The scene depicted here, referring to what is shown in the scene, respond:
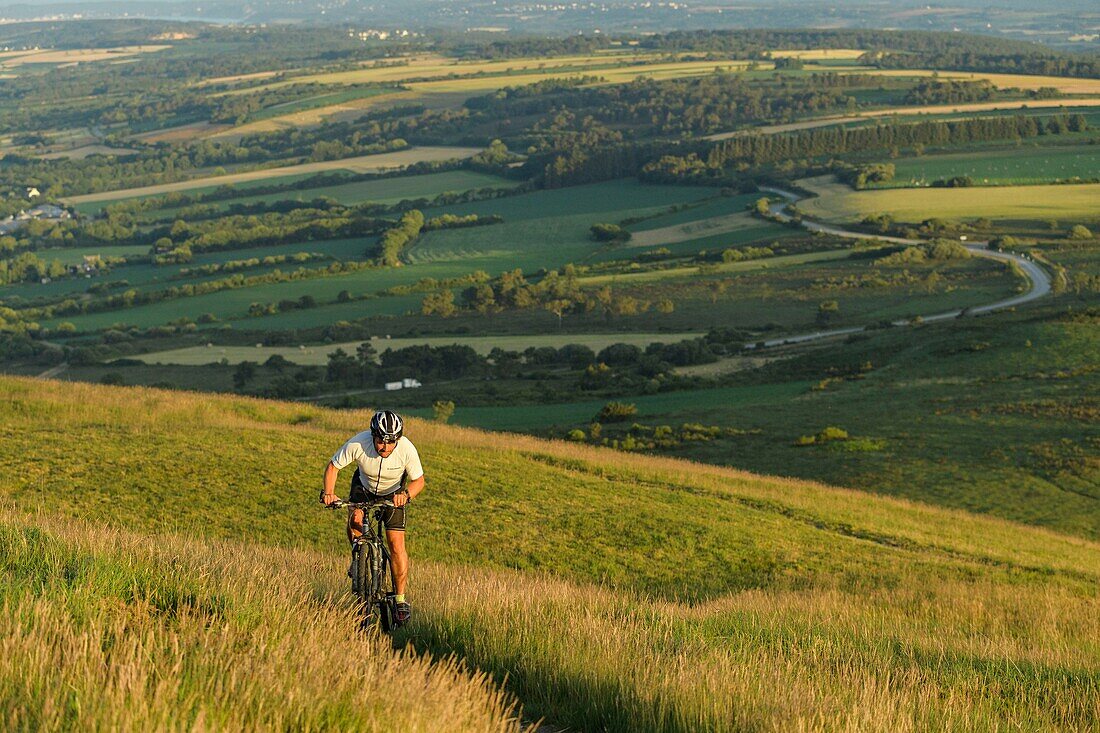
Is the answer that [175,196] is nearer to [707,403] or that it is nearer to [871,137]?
[871,137]

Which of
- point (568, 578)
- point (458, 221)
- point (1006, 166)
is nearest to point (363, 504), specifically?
point (568, 578)

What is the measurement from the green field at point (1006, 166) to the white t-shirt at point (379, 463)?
473 ft

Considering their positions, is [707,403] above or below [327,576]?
below

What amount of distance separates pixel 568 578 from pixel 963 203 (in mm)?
126002

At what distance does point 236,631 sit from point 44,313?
114 m

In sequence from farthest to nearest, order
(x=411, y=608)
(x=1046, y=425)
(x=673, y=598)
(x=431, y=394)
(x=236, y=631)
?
(x=431, y=394), (x=1046, y=425), (x=673, y=598), (x=411, y=608), (x=236, y=631)

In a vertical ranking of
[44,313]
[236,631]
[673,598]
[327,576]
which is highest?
[236,631]

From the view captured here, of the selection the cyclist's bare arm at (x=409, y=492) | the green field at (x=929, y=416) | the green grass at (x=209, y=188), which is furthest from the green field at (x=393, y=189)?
the cyclist's bare arm at (x=409, y=492)

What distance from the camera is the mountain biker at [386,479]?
11422mm

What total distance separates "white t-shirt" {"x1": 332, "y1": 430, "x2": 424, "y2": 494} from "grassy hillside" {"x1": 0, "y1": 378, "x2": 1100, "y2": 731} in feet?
3.75

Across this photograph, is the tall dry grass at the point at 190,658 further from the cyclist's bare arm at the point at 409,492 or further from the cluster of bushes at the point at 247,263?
the cluster of bushes at the point at 247,263

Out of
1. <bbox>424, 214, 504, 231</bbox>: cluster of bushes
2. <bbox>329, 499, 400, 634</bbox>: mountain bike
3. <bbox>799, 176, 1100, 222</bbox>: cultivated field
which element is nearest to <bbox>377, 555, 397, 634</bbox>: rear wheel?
<bbox>329, 499, 400, 634</bbox>: mountain bike

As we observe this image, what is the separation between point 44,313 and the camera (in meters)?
113

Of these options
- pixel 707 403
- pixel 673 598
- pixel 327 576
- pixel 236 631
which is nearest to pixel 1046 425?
pixel 707 403
